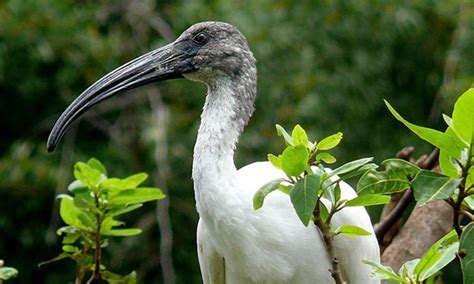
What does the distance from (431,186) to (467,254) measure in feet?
0.55

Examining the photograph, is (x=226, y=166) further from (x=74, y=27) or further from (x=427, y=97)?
(x=427, y=97)

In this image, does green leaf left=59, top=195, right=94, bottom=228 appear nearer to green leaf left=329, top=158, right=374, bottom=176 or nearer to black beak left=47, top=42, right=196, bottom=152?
black beak left=47, top=42, right=196, bottom=152

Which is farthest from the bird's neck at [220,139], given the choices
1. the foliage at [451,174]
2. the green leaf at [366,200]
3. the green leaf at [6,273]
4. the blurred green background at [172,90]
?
the blurred green background at [172,90]

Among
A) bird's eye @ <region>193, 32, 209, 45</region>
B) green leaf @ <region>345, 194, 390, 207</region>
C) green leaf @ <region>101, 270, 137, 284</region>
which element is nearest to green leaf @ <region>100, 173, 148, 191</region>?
green leaf @ <region>101, 270, 137, 284</region>

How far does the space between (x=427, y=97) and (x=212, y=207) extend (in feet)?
19.9

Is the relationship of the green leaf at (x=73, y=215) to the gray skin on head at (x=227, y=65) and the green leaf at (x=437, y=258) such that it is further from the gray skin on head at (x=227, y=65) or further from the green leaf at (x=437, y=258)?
the green leaf at (x=437, y=258)

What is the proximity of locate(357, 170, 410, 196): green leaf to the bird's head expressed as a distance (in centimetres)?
133

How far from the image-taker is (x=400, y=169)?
2768 mm

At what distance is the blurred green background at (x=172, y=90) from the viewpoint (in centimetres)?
841

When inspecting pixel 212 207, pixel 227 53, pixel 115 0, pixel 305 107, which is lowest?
pixel 212 207

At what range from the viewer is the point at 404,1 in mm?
8750

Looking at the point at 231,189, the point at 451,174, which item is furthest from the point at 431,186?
the point at 231,189

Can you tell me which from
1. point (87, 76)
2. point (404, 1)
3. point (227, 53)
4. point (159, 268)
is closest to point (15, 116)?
point (87, 76)

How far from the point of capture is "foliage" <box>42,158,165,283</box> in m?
3.69
